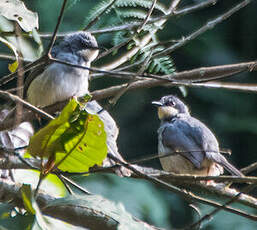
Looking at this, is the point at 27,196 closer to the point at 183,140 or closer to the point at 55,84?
the point at 55,84

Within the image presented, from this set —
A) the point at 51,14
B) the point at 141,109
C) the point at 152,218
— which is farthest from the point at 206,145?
the point at 141,109

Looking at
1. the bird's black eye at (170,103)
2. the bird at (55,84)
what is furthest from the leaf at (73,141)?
the bird's black eye at (170,103)

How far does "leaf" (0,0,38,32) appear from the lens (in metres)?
2.97

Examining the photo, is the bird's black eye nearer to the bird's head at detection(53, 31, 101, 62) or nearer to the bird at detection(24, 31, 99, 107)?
the bird's head at detection(53, 31, 101, 62)

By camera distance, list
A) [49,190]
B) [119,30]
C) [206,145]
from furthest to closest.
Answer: [206,145] < [119,30] < [49,190]

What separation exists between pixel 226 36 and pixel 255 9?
694mm

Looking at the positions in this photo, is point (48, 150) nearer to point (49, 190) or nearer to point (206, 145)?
point (49, 190)

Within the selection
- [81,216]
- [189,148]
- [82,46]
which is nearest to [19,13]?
[81,216]

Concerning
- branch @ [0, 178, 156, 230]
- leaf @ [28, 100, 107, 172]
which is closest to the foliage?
leaf @ [28, 100, 107, 172]

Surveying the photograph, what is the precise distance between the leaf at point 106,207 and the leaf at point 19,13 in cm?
97

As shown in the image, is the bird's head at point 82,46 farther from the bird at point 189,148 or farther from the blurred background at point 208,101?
the blurred background at point 208,101

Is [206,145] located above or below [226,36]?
below

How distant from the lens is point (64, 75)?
594 centimetres

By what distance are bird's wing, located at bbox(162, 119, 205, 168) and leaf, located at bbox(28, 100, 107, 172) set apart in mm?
3562
